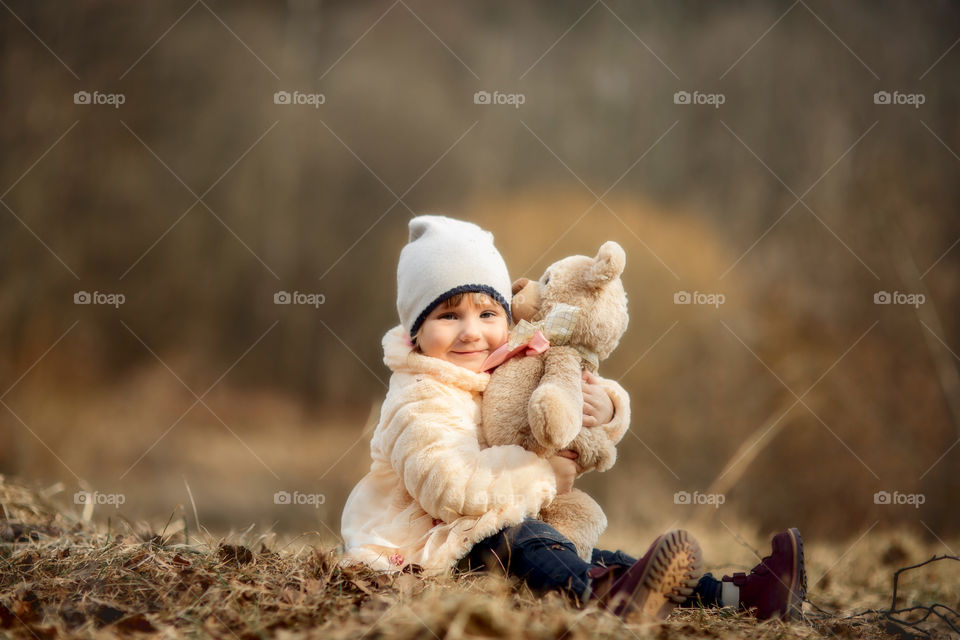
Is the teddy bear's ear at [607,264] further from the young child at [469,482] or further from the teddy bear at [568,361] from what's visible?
the young child at [469,482]

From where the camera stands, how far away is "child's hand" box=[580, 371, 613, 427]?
7.63ft

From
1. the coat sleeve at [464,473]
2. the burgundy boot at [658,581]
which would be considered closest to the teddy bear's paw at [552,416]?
the coat sleeve at [464,473]

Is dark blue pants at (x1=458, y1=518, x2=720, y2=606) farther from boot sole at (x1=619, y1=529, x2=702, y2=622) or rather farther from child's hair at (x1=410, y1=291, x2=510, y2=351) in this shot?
child's hair at (x1=410, y1=291, x2=510, y2=351)

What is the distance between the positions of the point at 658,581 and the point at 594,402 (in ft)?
1.94

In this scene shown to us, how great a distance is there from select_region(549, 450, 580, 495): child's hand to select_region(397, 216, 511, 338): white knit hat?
461 mm

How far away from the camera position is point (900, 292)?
595 centimetres

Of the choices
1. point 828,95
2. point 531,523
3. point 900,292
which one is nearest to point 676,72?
point 828,95

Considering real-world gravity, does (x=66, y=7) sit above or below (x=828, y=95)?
above

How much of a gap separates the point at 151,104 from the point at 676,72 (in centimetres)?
424

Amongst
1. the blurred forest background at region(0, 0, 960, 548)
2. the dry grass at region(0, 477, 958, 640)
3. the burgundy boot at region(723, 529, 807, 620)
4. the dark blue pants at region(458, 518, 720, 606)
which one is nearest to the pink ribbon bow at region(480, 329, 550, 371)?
the dark blue pants at region(458, 518, 720, 606)

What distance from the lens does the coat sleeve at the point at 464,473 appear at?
7.11 ft

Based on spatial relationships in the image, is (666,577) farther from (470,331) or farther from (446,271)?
(446,271)

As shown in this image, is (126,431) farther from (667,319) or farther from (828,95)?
(828,95)

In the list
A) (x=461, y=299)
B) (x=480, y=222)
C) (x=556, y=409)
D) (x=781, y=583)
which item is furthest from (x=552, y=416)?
(x=480, y=222)
